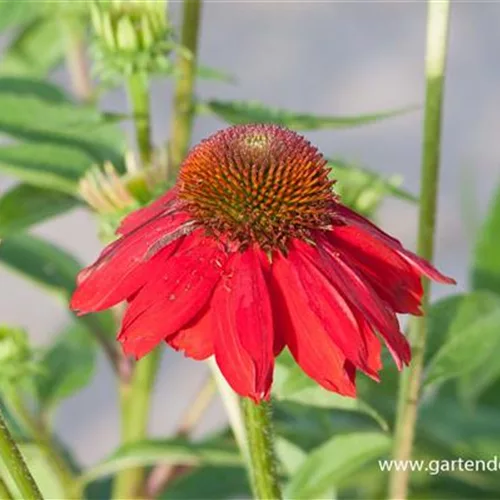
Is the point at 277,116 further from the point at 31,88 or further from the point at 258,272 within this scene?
the point at 258,272

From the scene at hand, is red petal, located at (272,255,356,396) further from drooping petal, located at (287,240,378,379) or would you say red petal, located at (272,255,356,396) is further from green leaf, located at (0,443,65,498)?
green leaf, located at (0,443,65,498)

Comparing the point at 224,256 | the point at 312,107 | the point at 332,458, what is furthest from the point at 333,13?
the point at 224,256

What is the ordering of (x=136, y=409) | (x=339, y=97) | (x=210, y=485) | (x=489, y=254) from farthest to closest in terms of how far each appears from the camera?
(x=339, y=97) → (x=489, y=254) → (x=210, y=485) → (x=136, y=409)

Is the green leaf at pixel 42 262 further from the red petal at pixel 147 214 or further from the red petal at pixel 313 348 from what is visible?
the red petal at pixel 313 348

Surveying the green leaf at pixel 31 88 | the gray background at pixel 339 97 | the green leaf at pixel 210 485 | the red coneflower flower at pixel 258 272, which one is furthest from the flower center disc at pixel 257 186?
the gray background at pixel 339 97

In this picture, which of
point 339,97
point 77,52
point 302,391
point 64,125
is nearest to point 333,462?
point 302,391

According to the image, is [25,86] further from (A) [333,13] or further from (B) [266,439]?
(A) [333,13]

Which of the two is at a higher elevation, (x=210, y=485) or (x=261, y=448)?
(x=261, y=448)
